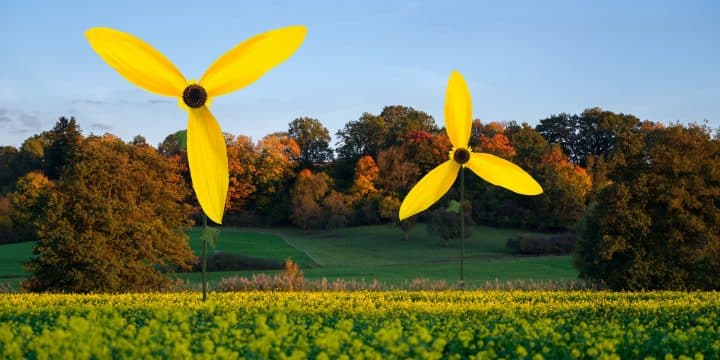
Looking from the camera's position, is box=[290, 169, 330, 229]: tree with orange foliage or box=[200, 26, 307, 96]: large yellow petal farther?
box=[290, 169, 330, 229]: tree with orange foliage

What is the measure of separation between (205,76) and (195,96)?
0.69 feet

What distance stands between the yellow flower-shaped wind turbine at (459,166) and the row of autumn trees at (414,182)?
293 centimetres

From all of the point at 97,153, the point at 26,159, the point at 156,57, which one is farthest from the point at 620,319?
the point at 26,159

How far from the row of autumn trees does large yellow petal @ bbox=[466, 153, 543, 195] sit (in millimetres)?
3532

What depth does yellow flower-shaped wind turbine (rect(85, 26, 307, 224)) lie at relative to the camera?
6309 millimetres

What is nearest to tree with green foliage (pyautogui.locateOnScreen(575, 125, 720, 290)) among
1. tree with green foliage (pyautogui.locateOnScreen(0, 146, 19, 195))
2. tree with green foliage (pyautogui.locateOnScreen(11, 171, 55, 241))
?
tree with green foliage (pyautogui.locateOnScreen(11, 171, 55, 241))

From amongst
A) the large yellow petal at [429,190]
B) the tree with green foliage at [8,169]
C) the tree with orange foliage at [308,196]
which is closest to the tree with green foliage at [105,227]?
the large yellow petal at [429,190]

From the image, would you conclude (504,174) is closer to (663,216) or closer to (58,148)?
(663,216)

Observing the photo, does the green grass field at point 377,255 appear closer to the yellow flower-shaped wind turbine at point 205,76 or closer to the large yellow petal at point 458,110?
the large yellow petal at point 458,110

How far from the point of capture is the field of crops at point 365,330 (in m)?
5.07

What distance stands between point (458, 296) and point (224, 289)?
351 inches

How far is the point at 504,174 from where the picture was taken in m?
8.30

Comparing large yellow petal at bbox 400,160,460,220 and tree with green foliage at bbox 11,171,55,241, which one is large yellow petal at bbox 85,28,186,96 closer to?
large yellow petal at bbox 400,160,460,220

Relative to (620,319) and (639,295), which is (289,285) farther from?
(620,319)
